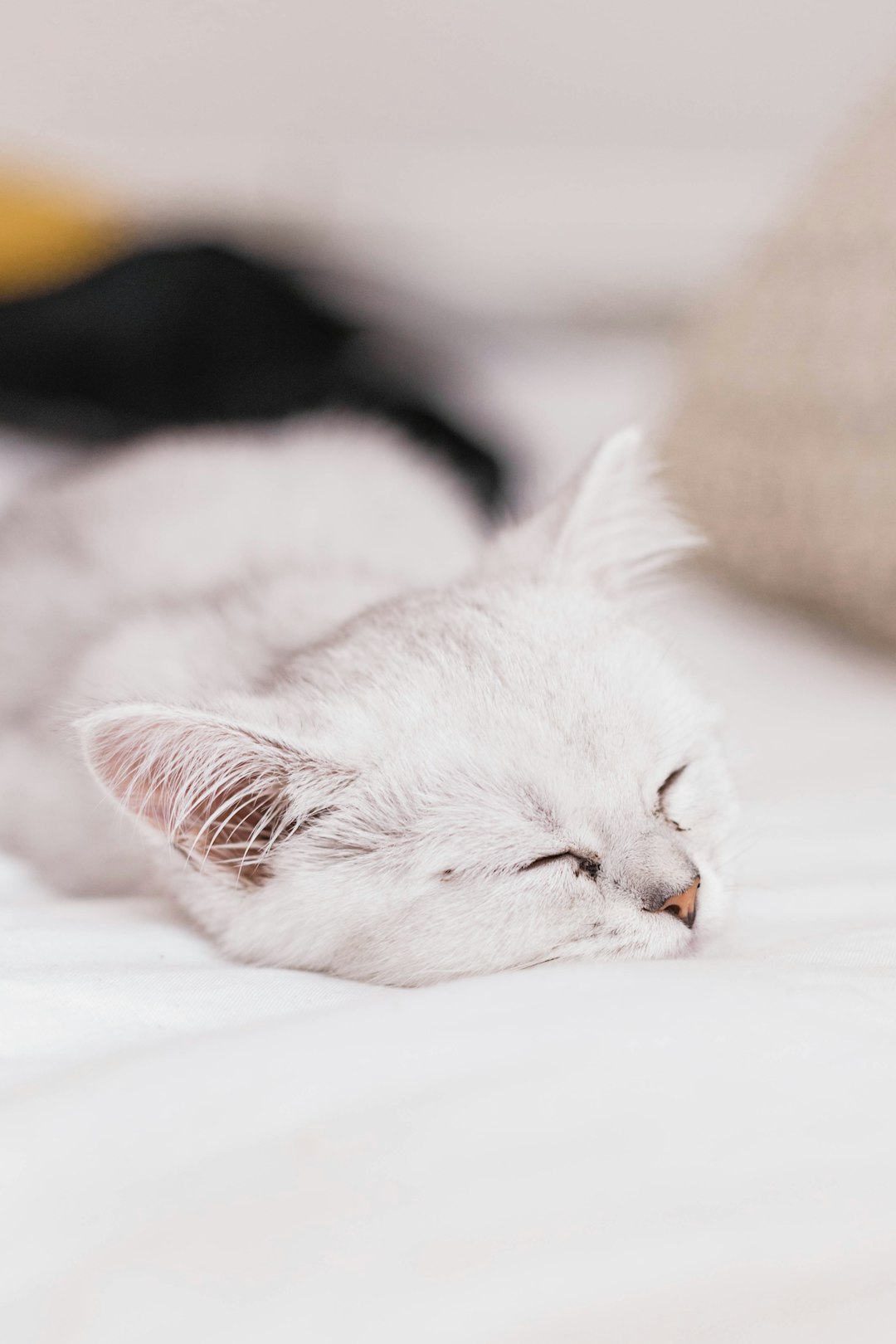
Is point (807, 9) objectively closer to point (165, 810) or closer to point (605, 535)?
point (605, 535)

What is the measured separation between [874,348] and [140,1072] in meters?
1.21

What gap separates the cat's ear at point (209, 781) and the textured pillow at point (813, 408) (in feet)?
2.59

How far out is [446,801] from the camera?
0.78 meters

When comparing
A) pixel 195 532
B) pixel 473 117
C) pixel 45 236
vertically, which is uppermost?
pixel 473 117

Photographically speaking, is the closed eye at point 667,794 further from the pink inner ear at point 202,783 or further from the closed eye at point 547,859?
the pink inner ear at point 202,783

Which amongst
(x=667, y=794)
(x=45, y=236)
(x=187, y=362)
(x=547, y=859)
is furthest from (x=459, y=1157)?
(x=45, y=236)

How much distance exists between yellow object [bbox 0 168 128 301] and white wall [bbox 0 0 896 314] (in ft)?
2.18

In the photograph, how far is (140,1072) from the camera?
0.53m

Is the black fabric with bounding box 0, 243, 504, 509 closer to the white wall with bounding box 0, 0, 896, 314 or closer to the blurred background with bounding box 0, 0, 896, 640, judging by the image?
the blurred background with bounding box 0, 0, 896, 640

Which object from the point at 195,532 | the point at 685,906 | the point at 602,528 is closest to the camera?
the point at 685,906

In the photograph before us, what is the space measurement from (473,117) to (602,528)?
2.73 metres

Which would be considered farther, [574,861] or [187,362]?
[187,362]

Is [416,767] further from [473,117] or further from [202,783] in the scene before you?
[473,117]

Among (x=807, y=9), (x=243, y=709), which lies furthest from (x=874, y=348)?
(x=807, y=9)
